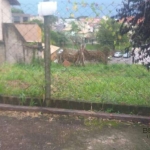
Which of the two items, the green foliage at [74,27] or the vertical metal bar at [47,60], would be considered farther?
the green foliage at [74,27]

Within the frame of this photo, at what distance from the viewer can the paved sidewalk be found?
2400 millimetres

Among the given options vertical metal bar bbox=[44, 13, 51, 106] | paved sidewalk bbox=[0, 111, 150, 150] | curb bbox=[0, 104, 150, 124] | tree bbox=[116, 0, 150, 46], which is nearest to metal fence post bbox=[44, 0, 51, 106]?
vertical metal bar bbox=[44, 13, 51, 106]

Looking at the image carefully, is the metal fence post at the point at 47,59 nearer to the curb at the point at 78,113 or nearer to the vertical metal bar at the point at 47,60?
the vertical metal bar at the point at 47,60

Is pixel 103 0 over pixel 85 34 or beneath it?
over

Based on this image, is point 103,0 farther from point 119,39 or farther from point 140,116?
point 140,116

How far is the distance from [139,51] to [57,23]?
51.8 inches

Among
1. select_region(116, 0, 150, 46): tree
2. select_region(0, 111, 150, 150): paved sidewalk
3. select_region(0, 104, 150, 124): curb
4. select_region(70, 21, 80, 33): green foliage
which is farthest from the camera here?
select_region(70, 21, 80, 33): green foliage

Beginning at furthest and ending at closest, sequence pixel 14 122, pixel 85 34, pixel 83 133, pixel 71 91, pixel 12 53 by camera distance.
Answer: pixel 12 53, pixel 71 91, pixel 85 34, pixel 14 122, pixel 83 133

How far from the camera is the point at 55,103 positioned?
328 cm

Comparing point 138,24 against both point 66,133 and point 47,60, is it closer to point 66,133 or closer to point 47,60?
point 47,60

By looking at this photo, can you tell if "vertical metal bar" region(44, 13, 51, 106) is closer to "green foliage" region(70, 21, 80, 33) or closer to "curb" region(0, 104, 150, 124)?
Result: "curb" region(0, 104, 150, 124)

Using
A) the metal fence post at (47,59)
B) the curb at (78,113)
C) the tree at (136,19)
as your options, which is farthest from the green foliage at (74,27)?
the curb at (78,113)

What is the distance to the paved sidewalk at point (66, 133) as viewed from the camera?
2400 millimetres

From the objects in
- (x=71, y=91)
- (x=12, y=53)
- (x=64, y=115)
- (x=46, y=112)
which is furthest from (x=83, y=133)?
(x=12, y=53)
